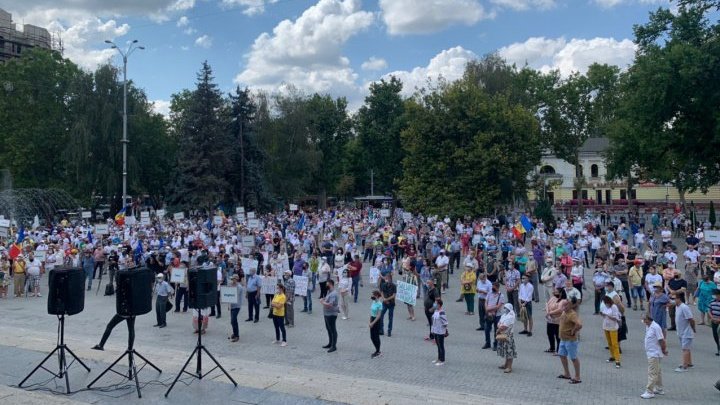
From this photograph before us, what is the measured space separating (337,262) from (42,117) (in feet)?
157

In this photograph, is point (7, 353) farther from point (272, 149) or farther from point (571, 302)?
point (272, 149)

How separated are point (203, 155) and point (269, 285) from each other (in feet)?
115

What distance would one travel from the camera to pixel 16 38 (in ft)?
292

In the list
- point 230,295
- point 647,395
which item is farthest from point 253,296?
point 647,395

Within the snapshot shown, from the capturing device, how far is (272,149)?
62531 millimetres

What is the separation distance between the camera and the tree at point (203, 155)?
159 feet

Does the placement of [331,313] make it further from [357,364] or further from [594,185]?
[594,185]

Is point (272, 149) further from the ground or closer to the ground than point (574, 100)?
closer to the ground

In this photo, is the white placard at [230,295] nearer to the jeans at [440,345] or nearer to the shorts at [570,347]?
the jeans at [440,345]

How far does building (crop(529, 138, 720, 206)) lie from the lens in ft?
269

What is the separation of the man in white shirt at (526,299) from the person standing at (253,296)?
24.0ft

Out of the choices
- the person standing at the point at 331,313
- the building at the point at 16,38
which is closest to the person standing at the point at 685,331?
the person standing at the point at 331,313

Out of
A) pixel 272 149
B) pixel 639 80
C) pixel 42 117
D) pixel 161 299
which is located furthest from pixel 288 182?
pixel 161 299

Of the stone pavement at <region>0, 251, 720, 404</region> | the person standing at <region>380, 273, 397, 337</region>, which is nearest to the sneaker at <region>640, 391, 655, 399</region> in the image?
the stone pavement at <region>0, 251, 720, 404</region>
